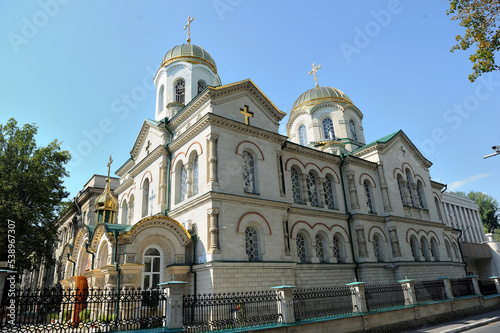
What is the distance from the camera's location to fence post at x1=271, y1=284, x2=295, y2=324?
10461 millimetres

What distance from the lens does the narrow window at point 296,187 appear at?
1858 centimetres

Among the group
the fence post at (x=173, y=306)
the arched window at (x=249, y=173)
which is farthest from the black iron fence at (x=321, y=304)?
the arched window at (x=249, y=173)

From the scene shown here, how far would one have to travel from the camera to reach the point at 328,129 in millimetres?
26875

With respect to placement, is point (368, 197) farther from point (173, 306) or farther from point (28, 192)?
point (28, 192)

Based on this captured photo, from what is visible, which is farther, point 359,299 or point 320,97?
point 320,97

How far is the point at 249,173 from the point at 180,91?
27.2 feet

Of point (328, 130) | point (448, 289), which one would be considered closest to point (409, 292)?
point (448, 289)

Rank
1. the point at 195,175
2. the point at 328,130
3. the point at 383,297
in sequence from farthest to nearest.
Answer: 1. the point at 328,130
2. the point at 195,175
3. the point at 383,297

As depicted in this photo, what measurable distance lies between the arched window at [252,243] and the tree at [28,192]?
44.5 feet

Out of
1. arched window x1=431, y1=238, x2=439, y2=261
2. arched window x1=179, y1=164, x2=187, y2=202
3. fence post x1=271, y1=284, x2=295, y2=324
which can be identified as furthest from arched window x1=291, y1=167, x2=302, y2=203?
arched window x1=431, y1=238, x2=439, y2=261

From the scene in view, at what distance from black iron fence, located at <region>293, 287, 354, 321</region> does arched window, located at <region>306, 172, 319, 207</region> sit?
7108 mm

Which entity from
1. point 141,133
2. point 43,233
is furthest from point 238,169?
point 43,233

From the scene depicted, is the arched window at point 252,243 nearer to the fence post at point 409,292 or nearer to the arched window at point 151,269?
the arched window at point 151,269

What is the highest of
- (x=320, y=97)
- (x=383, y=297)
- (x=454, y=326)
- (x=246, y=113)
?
Result: (x=320, y=97)
